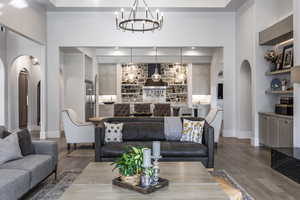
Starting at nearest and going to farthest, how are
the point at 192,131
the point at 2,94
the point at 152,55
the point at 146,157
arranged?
the point at 146,157 → the point at 192,131 → the point at 2,94 → the point at 152,55

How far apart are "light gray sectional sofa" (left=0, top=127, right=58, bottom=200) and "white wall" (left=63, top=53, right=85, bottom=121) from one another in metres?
6.70

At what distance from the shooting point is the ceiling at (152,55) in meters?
12.4

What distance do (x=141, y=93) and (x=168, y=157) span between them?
8659mm

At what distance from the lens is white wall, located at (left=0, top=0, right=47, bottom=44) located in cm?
613

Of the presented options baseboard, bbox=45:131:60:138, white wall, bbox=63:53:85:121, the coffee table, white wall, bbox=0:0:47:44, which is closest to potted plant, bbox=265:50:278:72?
the coffee table

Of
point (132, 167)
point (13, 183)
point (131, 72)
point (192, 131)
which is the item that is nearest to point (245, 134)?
point (192, 131)

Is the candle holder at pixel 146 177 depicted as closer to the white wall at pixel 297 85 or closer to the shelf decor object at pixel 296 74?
the shelf decor object at pixel 296 74

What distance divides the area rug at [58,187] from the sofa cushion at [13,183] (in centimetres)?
38

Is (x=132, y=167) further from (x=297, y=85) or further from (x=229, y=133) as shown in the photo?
(x=229, y=133)

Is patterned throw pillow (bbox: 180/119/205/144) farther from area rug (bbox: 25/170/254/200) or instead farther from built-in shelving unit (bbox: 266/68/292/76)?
built-in shelving unit (bbox: 266/68/292/76)

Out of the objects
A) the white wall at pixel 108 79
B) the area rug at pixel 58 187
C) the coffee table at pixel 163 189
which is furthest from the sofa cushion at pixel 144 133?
the white wall at pixel 108 79

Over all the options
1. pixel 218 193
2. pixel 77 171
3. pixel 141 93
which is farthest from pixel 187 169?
pixel 141 93

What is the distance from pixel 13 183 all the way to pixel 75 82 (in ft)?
27.0

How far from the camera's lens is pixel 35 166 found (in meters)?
3.50
